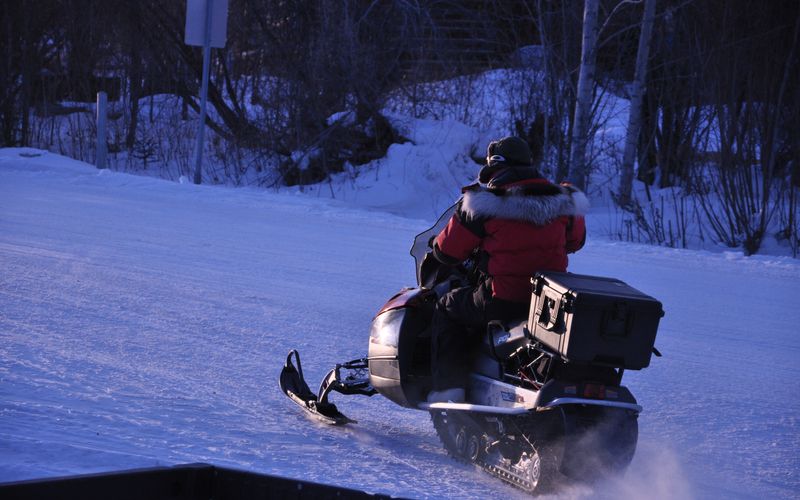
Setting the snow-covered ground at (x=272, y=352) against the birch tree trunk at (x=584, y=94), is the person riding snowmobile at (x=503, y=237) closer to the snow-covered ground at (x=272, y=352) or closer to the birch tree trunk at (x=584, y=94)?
the snow-covered ground at (x=272, y=352)

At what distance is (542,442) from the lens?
3.88 metres

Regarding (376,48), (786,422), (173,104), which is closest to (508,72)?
(376,48)

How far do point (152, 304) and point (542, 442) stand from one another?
3908mm

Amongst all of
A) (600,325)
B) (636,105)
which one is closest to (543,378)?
(600,325)

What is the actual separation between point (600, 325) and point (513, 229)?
0.65 metres

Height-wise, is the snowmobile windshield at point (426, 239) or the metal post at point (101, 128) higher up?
the metal post at point (101, 128)

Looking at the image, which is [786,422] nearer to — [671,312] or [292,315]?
[671,312]

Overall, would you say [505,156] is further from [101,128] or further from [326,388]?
[101,128]

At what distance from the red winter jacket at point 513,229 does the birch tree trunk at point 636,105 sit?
11.4 meters

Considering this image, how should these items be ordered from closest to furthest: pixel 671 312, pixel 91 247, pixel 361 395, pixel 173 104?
pixel 361 395, pixel 671 312, pixel 91 247, pixel 173 104

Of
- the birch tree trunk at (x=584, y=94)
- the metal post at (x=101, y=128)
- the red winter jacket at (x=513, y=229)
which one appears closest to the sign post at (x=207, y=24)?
the metal post at (x=101, y=128)

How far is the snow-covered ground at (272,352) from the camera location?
4.16 m

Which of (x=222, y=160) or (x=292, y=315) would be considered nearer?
(x=292, y=315)

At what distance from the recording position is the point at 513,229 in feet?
13.6
